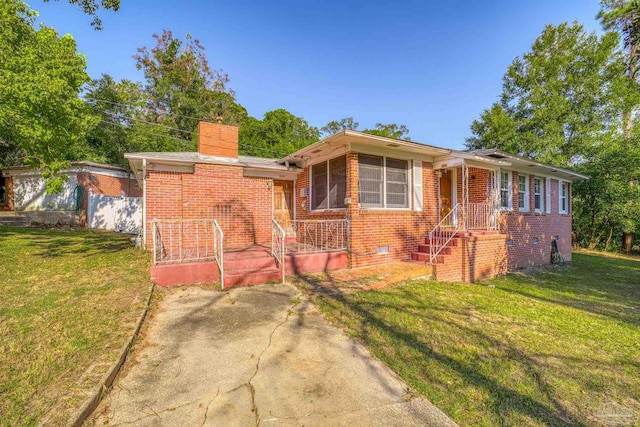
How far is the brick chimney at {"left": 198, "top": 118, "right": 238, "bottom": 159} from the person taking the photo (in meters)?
8.35

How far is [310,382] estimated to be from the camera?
270cm

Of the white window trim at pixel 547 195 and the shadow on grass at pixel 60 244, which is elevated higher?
the white window trim at pixel 547 195

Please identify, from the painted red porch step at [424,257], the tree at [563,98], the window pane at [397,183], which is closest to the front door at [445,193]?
the window pane at [397,183]

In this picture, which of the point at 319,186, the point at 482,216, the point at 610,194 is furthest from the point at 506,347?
the point at 610,194

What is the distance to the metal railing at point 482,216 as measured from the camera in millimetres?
9109

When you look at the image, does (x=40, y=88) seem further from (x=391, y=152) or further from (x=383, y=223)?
(x=383, y=223)

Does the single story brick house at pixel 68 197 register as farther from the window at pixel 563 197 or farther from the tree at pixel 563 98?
the tree at pixel 563 98

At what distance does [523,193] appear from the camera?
10789 mm

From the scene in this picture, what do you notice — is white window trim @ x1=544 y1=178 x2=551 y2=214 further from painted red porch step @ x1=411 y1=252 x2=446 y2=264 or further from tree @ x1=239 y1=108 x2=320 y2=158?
tree @ x1=239 y1=108 x2=320 y2=158

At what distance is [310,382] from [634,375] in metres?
3.65

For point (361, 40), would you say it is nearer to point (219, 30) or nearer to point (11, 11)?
point (219, 30)

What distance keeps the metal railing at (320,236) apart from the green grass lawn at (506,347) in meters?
2.09

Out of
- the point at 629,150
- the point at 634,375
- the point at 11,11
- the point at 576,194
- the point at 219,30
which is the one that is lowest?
the point at 634,375

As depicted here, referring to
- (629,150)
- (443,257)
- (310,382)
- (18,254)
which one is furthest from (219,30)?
(629,150)
